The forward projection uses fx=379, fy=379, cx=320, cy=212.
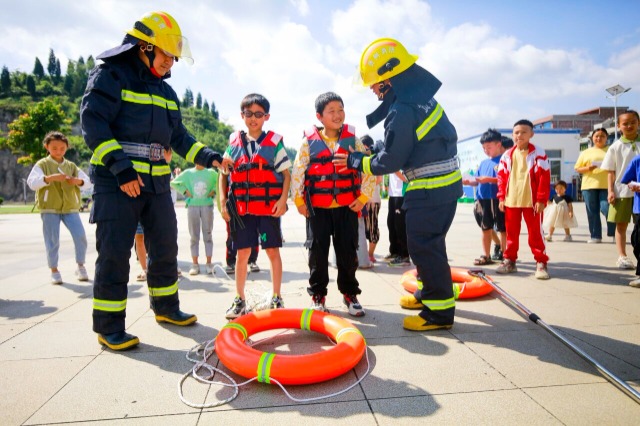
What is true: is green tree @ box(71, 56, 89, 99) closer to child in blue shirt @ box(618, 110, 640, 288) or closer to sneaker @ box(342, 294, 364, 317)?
sneaker @ box(342, 294, 364, 317)

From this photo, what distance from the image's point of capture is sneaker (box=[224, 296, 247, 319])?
3.80 m

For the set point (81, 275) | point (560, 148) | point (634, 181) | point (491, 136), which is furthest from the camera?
point (560, 148)

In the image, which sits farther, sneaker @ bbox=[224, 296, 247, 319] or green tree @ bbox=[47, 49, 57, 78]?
green tree @ bbox=[47, 49, 57, 78]

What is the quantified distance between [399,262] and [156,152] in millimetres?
4486

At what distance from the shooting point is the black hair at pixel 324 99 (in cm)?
383

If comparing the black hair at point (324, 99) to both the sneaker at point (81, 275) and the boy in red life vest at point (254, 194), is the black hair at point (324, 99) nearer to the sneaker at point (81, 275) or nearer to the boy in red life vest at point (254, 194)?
the boy in red life vest at point (254, 194)

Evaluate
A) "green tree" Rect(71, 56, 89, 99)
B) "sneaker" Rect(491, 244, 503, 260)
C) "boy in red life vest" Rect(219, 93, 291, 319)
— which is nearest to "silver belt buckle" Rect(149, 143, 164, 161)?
"boy in red life vest" Rect(219, 93, 291, 319)

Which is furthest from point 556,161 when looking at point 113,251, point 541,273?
point 113,251

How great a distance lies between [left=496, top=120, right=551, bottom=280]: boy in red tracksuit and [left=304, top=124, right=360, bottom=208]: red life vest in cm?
289

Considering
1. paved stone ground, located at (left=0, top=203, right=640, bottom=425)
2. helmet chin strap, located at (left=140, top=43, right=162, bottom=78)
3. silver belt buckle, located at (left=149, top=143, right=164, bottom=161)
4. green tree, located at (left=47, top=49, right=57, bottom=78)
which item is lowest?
paved stone ground, located at (left=0, top=203, right=640, bottom=425)

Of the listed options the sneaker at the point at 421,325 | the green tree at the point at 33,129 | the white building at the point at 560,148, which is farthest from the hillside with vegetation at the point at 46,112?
the sneaker at the point at 421,325

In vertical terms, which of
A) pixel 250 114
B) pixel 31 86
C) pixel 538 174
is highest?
pixel 31 86

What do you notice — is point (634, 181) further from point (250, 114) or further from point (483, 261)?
point (250, 114)

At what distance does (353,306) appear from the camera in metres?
3.85
